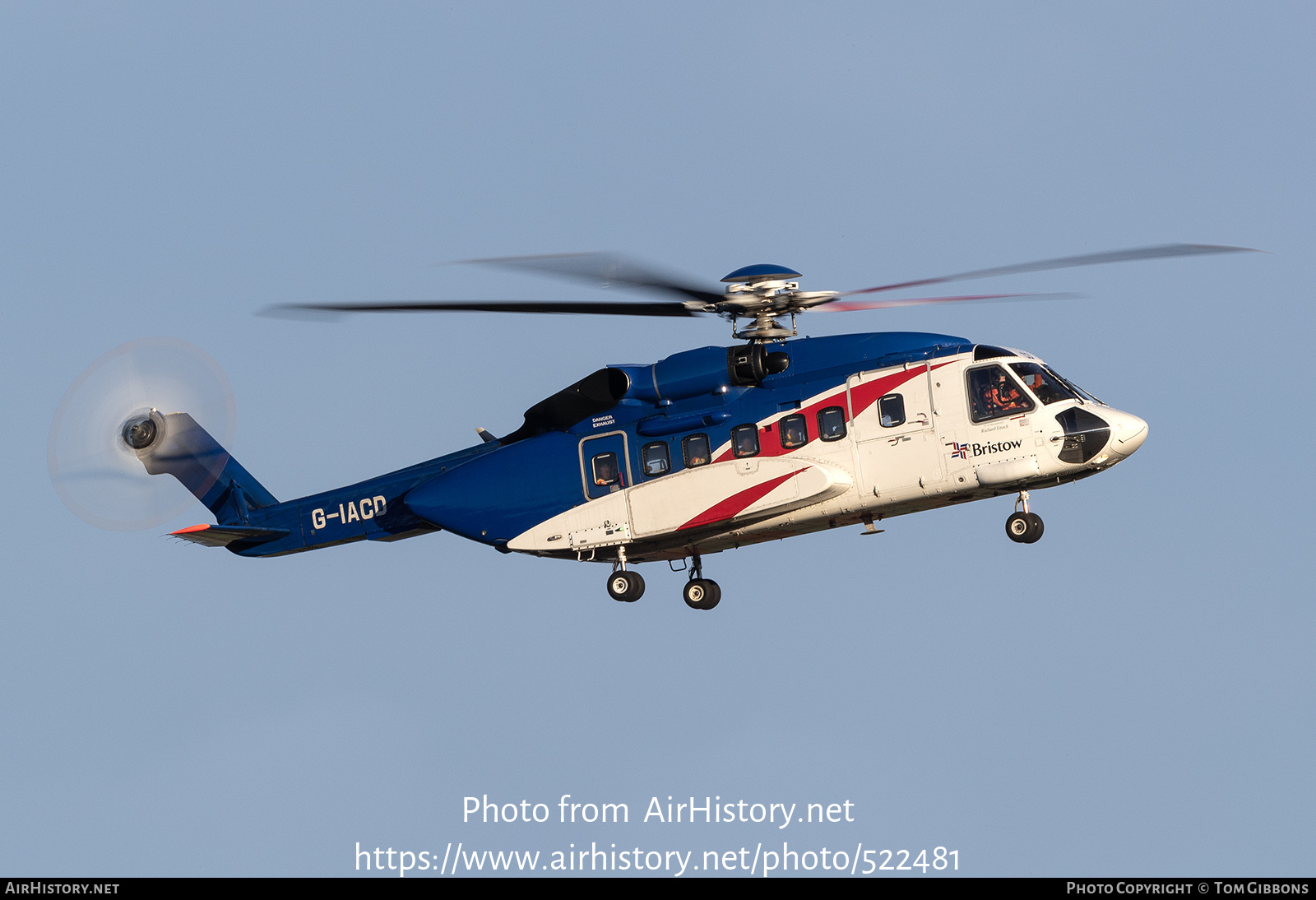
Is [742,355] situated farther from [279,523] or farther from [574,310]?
[279,523]

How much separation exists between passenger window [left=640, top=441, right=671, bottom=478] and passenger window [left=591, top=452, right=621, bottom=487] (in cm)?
50

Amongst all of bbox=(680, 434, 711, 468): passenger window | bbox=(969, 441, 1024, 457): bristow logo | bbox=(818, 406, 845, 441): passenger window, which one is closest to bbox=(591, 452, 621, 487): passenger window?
bbox=(680, 434, 711, 468): passenger window

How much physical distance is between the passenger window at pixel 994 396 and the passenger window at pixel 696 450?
14.4ft

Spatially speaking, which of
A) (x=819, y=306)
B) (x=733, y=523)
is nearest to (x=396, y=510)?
(x=733, y=523)

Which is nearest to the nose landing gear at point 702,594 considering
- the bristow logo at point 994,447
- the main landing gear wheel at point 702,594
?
the main landing gear wheel at point 702,594

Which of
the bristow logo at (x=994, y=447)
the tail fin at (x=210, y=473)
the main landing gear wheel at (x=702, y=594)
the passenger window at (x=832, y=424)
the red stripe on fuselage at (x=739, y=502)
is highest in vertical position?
the tail fin at (x=210, y=473)

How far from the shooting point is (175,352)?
29062 millimetres

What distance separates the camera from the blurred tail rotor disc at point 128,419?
93.4ft

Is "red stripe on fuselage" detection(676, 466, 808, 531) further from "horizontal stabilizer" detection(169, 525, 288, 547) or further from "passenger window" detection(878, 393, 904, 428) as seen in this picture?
"horizontal stabilizer" detection(169, 525, 288, 547)

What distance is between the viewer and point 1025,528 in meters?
24.4

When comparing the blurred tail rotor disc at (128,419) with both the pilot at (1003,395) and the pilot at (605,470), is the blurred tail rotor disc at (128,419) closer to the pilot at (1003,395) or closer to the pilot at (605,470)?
the pilot at (605,470)

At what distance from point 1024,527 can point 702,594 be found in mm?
5882

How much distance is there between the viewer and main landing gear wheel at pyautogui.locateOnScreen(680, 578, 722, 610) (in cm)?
2700

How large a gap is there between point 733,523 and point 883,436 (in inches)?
112
